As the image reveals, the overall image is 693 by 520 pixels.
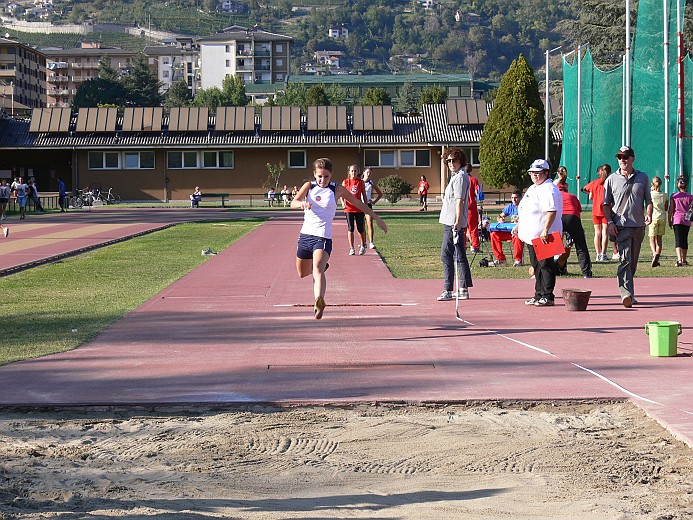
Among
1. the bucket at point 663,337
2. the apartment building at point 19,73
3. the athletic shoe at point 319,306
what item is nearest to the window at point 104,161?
the athletic shoe at point 319,306

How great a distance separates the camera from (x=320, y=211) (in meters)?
11.9

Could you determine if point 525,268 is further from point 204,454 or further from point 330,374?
point 204,454

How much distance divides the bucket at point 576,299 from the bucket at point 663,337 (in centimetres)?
313

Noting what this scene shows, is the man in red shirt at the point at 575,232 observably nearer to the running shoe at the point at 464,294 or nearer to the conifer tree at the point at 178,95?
the running shoe at the point at 464,294

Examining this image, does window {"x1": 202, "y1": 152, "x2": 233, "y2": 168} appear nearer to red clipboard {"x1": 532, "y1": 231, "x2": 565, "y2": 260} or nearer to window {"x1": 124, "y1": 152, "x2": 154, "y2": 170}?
window {"x1": 124, "y1": 152, "x2": 154, "y2": 170}

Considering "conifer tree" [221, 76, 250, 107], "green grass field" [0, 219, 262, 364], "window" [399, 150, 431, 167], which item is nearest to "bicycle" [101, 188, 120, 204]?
"window" [399, 150, 431, 167]

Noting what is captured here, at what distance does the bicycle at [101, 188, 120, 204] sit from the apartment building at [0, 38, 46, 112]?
248ft

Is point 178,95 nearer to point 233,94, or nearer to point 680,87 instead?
point 233,94

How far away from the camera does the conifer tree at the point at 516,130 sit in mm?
52125

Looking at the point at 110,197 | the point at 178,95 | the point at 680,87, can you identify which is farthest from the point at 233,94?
the point at 680,87

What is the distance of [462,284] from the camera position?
1452 centimetres

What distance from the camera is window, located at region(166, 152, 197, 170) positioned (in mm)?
70062

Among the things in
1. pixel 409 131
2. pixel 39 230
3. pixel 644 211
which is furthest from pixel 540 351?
pixel 409 131

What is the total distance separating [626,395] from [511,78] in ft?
149
